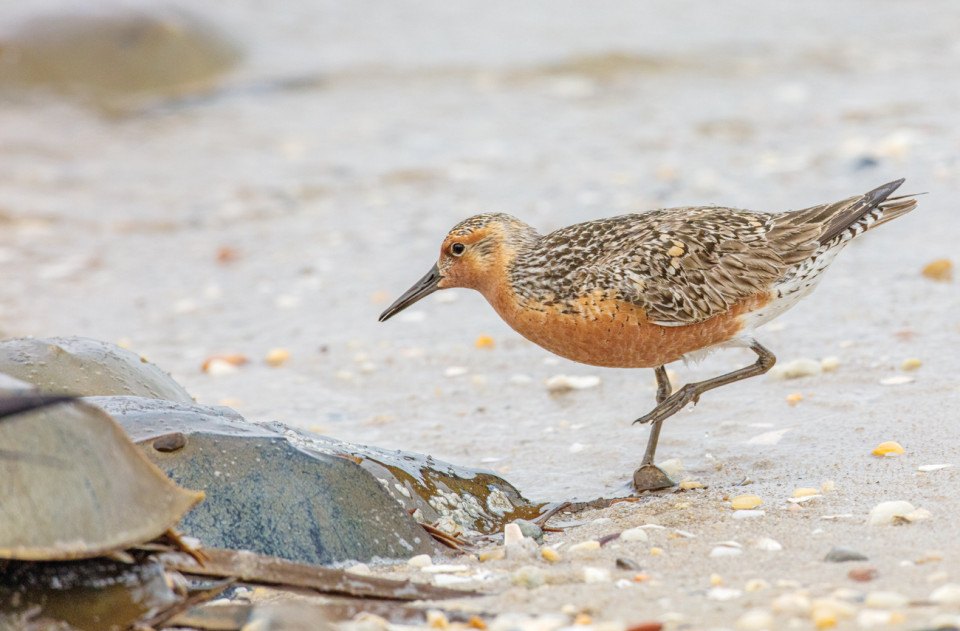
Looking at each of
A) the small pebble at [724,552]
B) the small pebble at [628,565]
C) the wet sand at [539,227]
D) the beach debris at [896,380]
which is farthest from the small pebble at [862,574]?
the beach debris at [896,380]

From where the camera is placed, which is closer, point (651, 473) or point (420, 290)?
point (651, 473)

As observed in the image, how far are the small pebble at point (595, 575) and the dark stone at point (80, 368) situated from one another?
2.16 meters

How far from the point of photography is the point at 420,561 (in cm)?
441

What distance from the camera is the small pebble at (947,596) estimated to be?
11.4ft

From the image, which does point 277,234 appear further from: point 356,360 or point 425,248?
point 356,360

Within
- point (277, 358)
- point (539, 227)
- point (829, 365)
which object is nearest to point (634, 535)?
point (829, 365)

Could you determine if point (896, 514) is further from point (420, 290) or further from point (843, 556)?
point (420, 290)

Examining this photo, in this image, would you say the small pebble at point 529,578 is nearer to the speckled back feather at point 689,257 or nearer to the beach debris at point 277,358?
the speckled back feather at point 689,257

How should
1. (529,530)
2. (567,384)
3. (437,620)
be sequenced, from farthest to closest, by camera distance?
(567,384) < (529,530) < (437,620)

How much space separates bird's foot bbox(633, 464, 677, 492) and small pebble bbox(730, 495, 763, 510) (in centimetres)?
42

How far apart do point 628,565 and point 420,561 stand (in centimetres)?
75

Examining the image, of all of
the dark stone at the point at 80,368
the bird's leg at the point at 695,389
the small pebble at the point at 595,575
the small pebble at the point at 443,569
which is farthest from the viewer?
the bird's leg at the point at 695,389

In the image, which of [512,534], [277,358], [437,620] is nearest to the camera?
[437,620]

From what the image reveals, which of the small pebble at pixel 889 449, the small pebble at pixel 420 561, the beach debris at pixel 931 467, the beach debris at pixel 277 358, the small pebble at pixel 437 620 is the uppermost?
the beach debris at pixel 931 467
